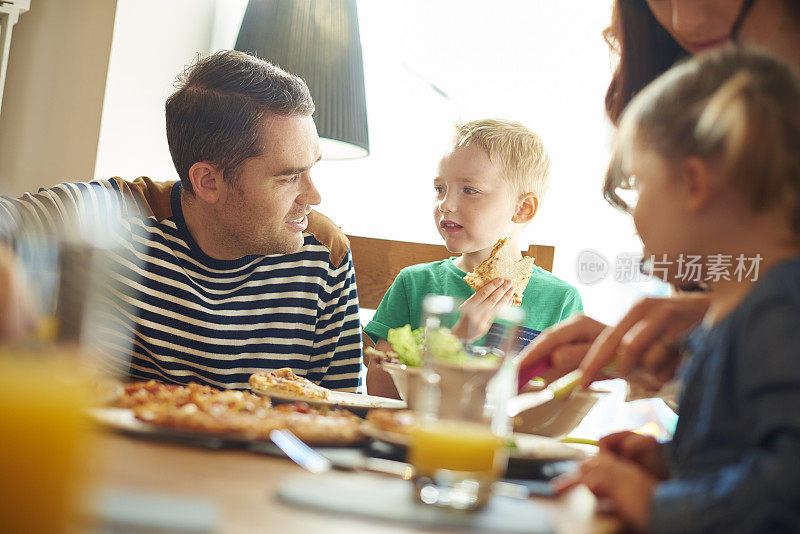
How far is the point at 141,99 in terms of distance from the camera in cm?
312

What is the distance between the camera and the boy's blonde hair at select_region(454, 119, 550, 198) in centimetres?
228

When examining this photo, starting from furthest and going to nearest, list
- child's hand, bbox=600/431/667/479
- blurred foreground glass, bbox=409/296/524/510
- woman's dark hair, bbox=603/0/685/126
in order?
woman's dark hair, bbox=603/0/685/126, child's hand, bbox=600/431/667/479, blurred foreground glass, bbox=409/296/524/510

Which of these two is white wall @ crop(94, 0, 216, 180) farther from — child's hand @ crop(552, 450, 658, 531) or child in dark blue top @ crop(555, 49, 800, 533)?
child's hand @ crop(552, 450, 658, 531)

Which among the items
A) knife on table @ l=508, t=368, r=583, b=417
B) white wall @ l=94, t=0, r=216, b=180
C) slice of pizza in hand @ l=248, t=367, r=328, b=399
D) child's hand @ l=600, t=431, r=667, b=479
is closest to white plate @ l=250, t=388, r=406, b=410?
slice of pizza in hand @ l=248, t=367, r=328, b=399

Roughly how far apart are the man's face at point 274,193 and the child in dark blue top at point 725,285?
104cm

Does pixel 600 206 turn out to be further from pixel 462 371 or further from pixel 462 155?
pixel 462 371

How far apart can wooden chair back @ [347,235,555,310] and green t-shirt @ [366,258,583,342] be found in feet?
0.16

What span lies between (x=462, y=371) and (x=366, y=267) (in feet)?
5.44

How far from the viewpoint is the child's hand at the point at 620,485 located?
627mm

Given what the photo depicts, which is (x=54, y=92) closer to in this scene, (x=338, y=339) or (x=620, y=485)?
(x=338, y=339)

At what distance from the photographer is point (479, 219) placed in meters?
2.22

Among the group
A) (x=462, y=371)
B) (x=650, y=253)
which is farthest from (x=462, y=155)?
(x=462, y=371)

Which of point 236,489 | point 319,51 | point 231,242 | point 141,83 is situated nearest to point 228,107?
point 231,242

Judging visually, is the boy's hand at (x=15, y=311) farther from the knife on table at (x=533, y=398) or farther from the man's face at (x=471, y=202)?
the man's face at (x=471, y=202)
